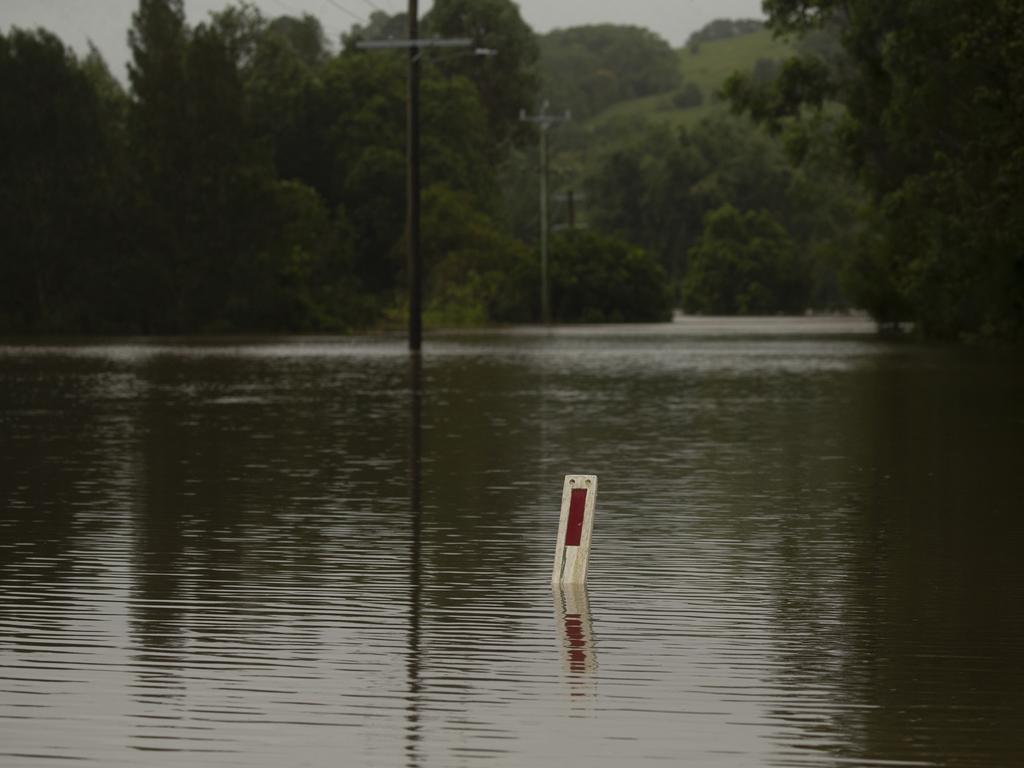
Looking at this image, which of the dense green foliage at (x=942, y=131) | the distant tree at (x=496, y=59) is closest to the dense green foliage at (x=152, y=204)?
the dense green foliage at (x=942, y=131)

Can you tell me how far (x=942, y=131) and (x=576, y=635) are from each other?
41.4 m

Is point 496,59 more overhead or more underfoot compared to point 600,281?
more overhead

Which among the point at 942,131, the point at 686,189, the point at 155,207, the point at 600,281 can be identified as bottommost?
the point at 600,281

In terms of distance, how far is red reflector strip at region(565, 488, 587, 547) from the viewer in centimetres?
1112

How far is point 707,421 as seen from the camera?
88.2 feet

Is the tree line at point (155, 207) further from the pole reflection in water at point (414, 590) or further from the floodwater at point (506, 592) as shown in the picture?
the pole reflection in water at point (414, 590)

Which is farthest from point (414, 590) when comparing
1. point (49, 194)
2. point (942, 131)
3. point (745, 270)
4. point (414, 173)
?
point (745, 270)

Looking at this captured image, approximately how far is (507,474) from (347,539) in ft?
16.8

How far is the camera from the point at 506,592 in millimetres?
11398

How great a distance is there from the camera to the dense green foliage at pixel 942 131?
4688 cm

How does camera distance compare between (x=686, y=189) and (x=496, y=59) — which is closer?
(x=496, y=59)

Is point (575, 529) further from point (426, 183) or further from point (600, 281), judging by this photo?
point (426, 183)

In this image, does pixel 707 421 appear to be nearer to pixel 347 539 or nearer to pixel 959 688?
pixel 347 539

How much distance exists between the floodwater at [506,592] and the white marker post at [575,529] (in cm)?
18
